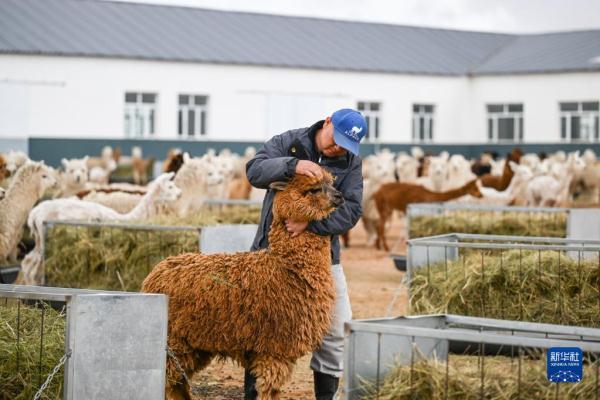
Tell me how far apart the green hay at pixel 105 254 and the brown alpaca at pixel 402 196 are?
28.1 feet

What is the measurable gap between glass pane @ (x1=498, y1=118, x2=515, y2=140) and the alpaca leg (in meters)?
40.9

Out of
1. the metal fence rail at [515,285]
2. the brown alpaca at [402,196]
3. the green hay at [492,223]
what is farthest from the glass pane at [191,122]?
the metal fence rail at [515,285]

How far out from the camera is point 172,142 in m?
Result: 39.7

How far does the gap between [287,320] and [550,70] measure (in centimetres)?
3996

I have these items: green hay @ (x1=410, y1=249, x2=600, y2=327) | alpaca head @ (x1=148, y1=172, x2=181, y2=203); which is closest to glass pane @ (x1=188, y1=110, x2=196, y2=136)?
alpaca head @ (x1=148, y1=172, x2=181, y2=203)

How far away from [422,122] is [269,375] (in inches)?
1607

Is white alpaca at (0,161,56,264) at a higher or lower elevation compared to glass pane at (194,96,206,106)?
lower

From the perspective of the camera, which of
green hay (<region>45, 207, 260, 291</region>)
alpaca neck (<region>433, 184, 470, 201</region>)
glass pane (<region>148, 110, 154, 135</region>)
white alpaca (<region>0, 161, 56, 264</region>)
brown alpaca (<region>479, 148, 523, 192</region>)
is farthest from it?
glass pane (<region>148, 110, 154, 135</region>)

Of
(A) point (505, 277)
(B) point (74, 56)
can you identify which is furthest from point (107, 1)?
(A) point (505, 277)

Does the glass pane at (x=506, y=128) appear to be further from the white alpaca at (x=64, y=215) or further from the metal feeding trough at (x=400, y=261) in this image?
the white alpaca at (x=64, y=215)

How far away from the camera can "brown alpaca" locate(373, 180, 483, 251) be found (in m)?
18.0

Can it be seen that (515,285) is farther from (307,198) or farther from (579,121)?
(579,121)

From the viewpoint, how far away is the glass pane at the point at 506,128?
149 feet

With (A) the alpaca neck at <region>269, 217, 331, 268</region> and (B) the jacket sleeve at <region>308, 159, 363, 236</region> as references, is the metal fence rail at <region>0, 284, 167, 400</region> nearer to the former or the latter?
(A) the alpaca neck at <region>269, 217, 331, 268</region>
